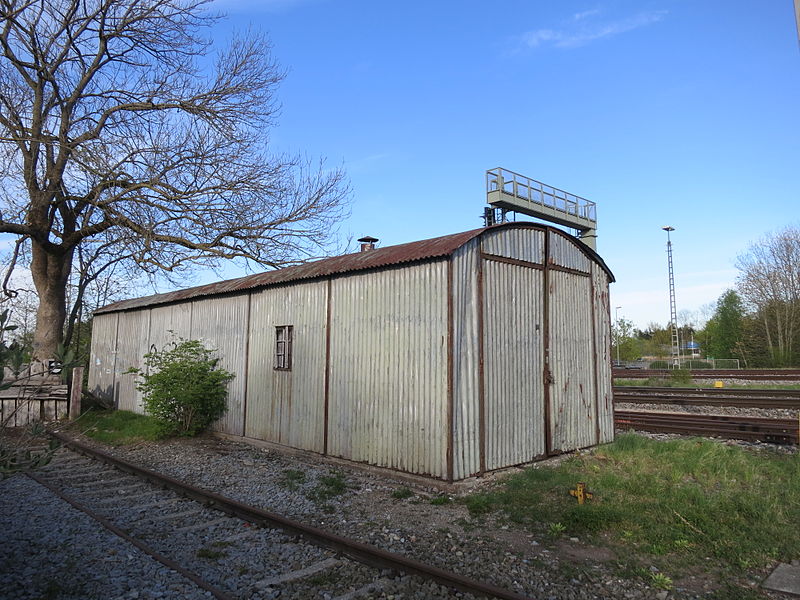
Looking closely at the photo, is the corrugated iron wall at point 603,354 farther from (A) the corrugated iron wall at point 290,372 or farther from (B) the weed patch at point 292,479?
(B) the weed patch at point 292,479

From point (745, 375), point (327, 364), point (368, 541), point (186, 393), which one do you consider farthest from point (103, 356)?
point (745, 375)

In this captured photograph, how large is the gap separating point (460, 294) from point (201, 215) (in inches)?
411

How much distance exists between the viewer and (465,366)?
8.45 metres

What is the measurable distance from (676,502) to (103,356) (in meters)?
19.6

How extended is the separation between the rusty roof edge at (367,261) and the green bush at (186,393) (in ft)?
6.38

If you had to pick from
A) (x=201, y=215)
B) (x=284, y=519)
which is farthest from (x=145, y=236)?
(x=284, y=519)

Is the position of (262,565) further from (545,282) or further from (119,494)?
(545,282)

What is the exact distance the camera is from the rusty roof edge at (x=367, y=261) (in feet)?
28.6

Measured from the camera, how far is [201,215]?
16.0 metres

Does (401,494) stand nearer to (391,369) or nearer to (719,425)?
(391,369)

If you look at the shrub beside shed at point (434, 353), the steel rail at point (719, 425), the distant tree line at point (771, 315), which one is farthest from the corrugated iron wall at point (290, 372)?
the distant tree line at point (771, 315)

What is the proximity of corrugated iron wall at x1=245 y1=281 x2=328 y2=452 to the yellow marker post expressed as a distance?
16.1ft

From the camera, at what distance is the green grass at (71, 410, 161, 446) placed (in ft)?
41.9

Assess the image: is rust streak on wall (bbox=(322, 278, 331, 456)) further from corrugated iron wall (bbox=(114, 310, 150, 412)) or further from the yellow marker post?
corrugated iron wall (bbox=(114, 310, 150, 412))
